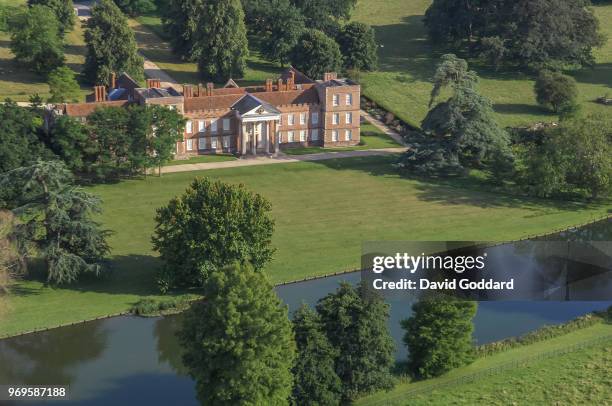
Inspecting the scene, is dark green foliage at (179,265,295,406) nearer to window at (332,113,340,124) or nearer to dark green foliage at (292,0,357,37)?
window at (332,113,340,124)

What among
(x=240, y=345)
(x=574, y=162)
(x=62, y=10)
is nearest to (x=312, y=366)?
(x=240, y=345)

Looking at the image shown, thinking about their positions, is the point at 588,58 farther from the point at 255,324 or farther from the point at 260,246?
the point at 255,324

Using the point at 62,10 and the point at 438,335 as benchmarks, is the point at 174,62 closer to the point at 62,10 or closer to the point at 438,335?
the point at 62,10

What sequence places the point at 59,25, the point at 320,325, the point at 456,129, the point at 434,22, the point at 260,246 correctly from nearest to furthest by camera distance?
the point at 320,325 < the point at 260,246 < the point at 456,129 < the point at 59,25 < the point at 434,22

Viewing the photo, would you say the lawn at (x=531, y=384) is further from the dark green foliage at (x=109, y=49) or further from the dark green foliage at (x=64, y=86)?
the dark green foliage at (x=109, y=49)

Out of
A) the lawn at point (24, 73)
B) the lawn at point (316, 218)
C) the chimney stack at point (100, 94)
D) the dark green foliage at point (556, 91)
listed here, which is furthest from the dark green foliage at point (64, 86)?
the dark green foliage at point (556, 91)

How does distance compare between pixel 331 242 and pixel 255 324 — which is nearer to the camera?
pixel 255 324

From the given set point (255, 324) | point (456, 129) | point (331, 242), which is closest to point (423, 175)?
point (456, 129)

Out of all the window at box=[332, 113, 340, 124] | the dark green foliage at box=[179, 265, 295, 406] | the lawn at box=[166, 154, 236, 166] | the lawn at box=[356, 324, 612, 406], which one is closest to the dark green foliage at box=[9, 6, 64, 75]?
the lawn at box=[166, 154, 236, 166]
